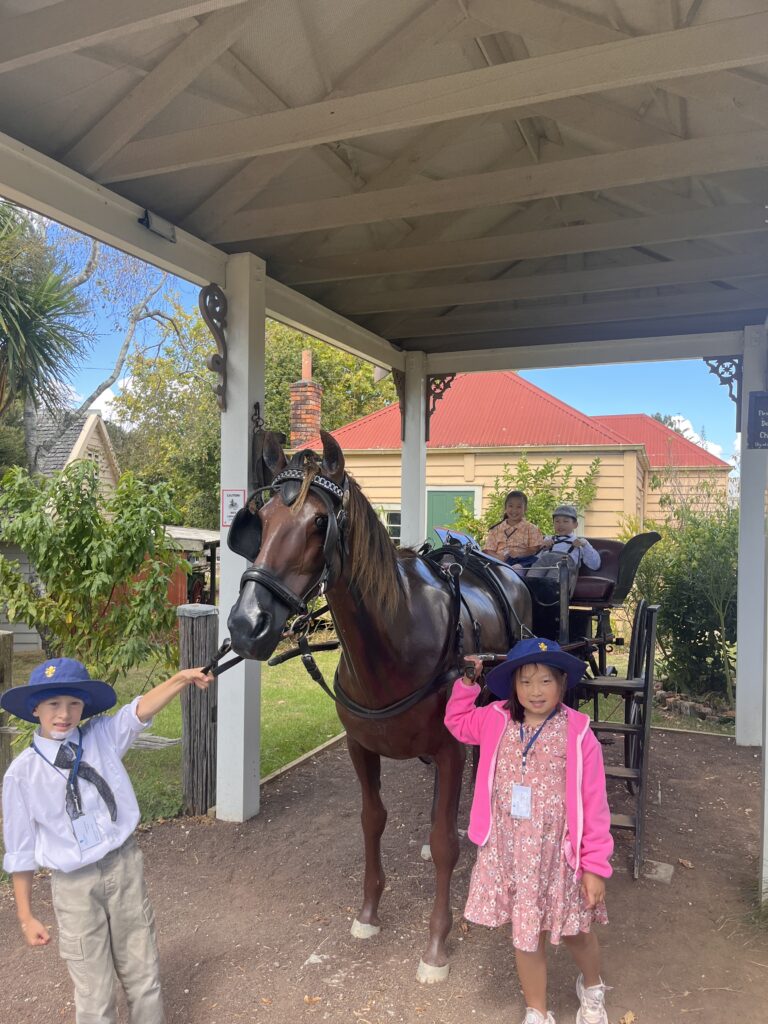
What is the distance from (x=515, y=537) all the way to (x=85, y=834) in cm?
386

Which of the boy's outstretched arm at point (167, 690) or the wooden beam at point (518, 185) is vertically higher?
the wooden beam at point (518, 185)

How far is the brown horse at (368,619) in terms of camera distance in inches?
88.5

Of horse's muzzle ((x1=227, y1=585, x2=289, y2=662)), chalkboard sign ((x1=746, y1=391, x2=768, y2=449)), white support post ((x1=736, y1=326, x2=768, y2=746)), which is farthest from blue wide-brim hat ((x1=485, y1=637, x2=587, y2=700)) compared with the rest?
white support post ((x1=736, y1=326, x2=768, y2=746))

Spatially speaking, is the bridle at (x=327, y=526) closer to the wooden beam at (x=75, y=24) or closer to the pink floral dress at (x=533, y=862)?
the pink floral dress at (x=533, y=862)

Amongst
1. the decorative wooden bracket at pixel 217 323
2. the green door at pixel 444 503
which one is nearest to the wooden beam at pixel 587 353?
the decorative wooden bracket at pixel 217 323

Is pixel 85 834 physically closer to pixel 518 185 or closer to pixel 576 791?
pixel 576 791

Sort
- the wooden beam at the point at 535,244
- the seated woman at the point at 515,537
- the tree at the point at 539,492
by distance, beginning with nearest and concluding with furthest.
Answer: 1. the wooden beam at the point at 535,244
2. the seated woman at the point at 515,537
3. the tree at the point at 539,492

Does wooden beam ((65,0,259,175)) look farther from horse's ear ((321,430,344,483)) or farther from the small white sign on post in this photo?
the small white sign on post

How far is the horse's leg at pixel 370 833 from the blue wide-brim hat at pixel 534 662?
893mm

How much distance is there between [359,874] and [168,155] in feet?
12.6

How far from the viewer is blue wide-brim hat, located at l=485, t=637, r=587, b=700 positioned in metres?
2.36

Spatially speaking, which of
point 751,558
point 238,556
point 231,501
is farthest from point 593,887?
point 751,558

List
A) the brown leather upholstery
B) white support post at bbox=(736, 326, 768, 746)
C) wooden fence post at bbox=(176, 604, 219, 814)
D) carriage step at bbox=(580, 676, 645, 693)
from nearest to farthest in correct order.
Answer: carriage step at bbox=(580, 676, 645, 693) < wooden fence post at bbox=(176, 604, 219, 814) < the brown leather upholstery < white support post at bbox=(736, 326, 768, 746)

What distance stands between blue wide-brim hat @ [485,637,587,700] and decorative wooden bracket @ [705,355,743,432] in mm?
4914
